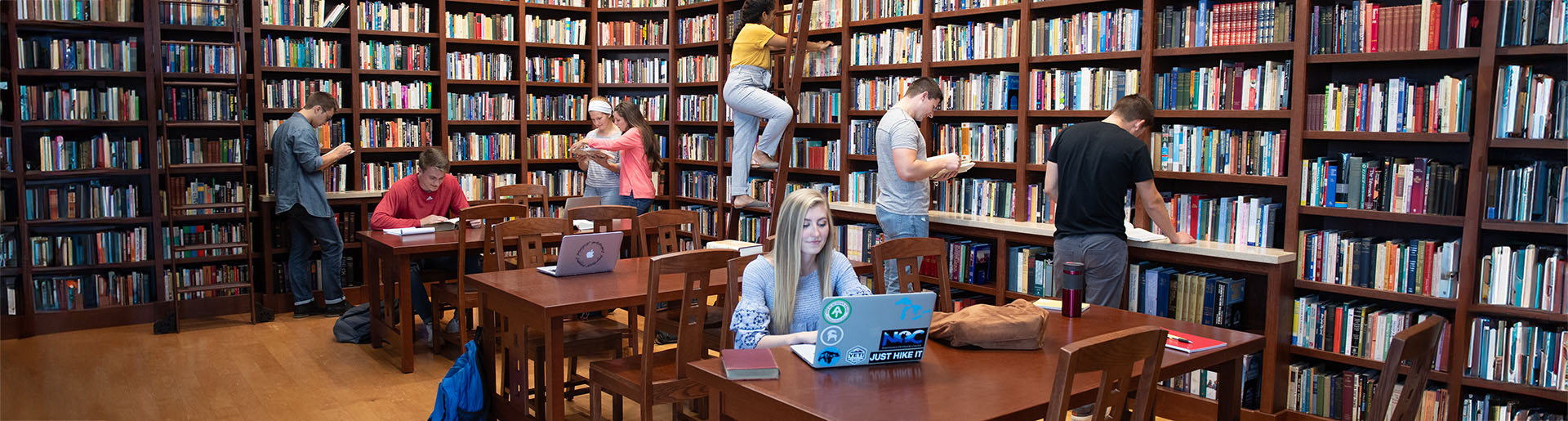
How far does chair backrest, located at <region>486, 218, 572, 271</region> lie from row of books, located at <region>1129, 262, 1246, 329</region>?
8.75ft

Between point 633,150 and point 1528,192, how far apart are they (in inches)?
185

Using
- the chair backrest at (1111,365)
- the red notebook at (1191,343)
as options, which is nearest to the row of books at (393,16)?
the red notebook at (1191,343)

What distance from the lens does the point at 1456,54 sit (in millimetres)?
3947

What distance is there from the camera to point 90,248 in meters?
5.46

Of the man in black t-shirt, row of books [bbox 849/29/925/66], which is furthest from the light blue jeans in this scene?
the man in black t-shirt

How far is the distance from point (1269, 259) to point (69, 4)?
4224 millimetres

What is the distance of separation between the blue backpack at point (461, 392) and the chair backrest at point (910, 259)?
1664 millimetres

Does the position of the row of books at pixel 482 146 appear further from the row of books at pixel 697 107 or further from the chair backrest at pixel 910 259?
the chair backrest at pixel 910 259

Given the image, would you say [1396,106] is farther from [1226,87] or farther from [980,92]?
[980,92]

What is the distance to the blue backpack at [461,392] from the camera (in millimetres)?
4180

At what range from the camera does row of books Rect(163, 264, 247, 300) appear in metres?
6.86

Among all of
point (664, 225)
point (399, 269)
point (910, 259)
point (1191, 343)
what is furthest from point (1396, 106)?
point (399, 269)

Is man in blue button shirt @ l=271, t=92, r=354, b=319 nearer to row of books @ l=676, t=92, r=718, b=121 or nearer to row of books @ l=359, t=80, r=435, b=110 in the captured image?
row of books @ l=359, t=80, r=435, b=110

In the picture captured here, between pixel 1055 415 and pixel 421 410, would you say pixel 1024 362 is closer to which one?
pixel 1055 415
